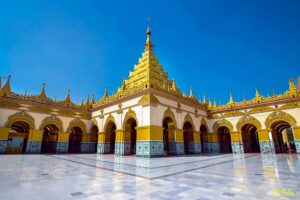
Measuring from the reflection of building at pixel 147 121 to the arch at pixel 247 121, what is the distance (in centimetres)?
10

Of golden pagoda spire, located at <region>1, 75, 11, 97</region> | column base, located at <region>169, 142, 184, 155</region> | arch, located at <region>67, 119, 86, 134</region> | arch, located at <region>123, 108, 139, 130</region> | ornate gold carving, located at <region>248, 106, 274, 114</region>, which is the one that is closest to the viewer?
arch, located at <region>123, 108, 139, 130</region>

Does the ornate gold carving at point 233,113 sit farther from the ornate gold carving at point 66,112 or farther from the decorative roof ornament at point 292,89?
the ornate gold carving at point 66,112

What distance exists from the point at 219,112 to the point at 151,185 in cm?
1897

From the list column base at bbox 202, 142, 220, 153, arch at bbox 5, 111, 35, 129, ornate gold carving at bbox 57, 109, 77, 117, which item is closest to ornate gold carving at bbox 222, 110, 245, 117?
column base at bbox 202, 142, 220, 153

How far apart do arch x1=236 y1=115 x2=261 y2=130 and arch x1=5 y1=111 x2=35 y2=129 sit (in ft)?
71.8

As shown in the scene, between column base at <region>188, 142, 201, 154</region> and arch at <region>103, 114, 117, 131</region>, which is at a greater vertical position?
arch at <region>103, 114, 117, 131</region>

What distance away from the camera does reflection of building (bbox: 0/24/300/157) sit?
1508 centimetres

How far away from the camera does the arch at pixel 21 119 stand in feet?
53.5

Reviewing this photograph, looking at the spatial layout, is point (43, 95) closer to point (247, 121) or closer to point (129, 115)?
point (129, 115)

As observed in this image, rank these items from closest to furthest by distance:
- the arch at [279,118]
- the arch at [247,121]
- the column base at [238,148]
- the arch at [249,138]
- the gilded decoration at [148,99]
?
1. the gilded decoration at [148,99]
2. the arch at [279,118]
3. the arch at [247,121]
4. the column base at [238,148]
5. the arch at [249,138]

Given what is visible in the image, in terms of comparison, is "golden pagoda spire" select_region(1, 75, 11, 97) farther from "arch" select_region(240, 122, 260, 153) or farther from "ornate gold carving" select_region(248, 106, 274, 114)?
"ornate gold carving" select_region(248, 106, 274, 114)

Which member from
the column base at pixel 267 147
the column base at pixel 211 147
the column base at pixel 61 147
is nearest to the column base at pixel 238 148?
the column base at pixel 267 147

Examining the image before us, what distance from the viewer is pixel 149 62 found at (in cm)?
2238

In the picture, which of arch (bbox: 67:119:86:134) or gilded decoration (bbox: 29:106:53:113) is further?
arch (bbox: 67:119:86:134)
